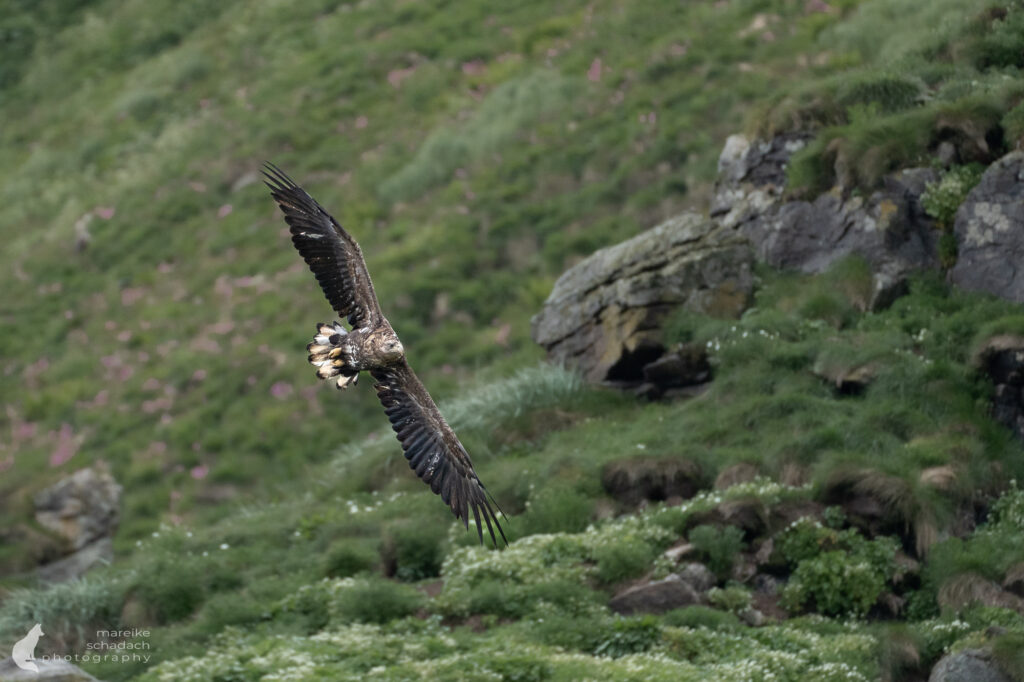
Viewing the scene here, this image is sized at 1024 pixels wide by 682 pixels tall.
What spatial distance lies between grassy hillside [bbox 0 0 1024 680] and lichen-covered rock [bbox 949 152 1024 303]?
46 centimetres

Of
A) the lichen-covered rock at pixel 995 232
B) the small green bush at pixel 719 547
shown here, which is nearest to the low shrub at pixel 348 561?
the small green bush at pixel 719 547

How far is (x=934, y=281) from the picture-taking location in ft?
51.7

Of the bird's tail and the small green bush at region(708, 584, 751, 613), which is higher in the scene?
the bird's tail

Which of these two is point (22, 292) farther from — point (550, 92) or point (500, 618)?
point (500, 618)

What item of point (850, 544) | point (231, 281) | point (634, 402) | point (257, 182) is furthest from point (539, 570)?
point (257, 182)

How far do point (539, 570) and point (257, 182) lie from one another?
1550cm

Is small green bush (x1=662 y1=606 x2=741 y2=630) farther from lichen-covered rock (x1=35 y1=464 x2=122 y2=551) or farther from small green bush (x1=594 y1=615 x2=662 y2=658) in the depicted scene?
lichen-covered rock (x1=35 y1=464 x2=122 y2=551)

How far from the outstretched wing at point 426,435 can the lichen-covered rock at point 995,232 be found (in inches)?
297

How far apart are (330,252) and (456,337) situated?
9.67 meters

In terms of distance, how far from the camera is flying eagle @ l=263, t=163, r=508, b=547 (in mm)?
10500

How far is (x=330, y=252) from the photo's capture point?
1120cm

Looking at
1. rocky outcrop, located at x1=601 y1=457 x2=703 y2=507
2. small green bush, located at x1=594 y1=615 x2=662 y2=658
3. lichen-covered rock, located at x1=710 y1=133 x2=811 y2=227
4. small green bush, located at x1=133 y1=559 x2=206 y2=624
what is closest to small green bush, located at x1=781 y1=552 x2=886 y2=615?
small green bush, located at x1=594 y1=615 x2=662 y2=658

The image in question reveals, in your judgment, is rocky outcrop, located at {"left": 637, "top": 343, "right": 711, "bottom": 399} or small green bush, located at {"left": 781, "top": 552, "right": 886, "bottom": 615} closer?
small green bush, located at {"left": 781, "top": 552, "right": 886, "bottom": 615}

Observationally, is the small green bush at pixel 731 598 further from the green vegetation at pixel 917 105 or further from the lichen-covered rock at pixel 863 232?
the green vegetation at pixel 917 105
